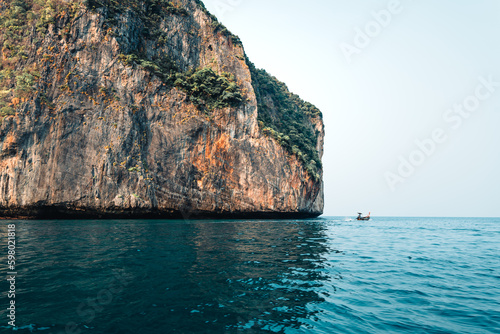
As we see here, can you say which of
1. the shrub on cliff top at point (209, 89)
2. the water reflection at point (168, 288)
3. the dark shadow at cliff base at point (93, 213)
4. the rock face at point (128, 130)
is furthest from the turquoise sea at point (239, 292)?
the shrub on cliff top at point (209, 89)

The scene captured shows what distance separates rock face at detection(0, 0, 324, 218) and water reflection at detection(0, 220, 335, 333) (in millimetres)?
23213

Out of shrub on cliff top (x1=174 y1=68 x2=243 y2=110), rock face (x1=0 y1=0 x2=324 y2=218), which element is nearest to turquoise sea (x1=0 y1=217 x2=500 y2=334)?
rock face (x1=0 y1=0 x2=324 y2=218)

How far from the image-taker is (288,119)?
66.4 m

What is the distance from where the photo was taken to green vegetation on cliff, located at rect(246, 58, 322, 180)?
50.2 metres

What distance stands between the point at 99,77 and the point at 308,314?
1669 inches

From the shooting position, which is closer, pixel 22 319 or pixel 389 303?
pixel 22 319

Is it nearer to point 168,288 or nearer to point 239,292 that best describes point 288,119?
point 239,292

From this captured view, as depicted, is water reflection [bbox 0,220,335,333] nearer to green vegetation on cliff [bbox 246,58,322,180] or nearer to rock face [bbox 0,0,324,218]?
rock face [bbox 0,0,324,218]

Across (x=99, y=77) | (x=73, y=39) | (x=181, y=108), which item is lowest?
(x=181, y=108)

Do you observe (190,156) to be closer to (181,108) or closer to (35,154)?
(181,108)

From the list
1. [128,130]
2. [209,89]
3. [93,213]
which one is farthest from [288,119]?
[93,213]

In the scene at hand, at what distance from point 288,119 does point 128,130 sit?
42.4m

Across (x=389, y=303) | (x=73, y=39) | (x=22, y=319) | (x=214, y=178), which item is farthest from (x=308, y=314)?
(x=73, y=39)

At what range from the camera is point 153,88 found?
3966cm
